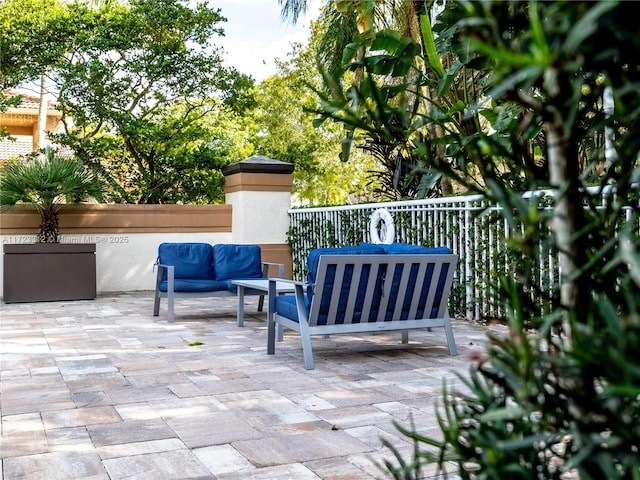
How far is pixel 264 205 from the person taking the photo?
40.6ft

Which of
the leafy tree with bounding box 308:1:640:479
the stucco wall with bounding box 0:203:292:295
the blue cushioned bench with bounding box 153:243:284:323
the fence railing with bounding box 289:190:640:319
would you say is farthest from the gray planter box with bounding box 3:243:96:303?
the leafy tree with bounding box 308:1:640:479

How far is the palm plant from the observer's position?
1030cm

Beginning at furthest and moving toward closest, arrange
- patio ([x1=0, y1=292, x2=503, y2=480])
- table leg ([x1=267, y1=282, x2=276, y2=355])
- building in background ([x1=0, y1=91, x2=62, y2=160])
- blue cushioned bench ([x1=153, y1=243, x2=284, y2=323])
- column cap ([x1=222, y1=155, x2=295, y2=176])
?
building in background ([x1=0, y1=91, x2=62, y2=160]) → column cap ([x1=222, y1=155, x2=295, y2=176]) → blue cushioned bench ([x1=153, y1=243, x2=284, y2=323]) → table leg ([x1=267, y1=282, x2=276, y2=355]) → patio ([x1=0, y1=292, x2=503, y2=480])

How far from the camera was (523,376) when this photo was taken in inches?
35.6

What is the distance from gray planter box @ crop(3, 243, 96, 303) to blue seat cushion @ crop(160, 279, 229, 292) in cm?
285

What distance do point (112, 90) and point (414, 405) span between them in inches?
402

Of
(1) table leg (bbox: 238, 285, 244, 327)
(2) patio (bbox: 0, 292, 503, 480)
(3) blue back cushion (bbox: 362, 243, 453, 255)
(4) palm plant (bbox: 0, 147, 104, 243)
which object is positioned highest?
(4) palm plant (bbox: 0, 147, 104, 243)

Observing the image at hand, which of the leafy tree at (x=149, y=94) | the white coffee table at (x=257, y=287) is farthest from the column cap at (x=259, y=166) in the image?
the white coffee table at (x=257, y=287)

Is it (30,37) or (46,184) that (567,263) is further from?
(30,37)

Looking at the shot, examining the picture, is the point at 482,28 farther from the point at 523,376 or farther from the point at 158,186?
the point at 158,186

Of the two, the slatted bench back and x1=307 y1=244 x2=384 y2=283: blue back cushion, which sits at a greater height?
x1=307 y1=244 x2=384 y2=283: blue back cushion

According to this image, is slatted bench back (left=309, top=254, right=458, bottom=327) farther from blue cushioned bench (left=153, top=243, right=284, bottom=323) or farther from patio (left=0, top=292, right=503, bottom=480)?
blue cushioned bench (left=153, top=243, right=284, bottom=323)

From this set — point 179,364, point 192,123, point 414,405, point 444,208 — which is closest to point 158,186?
point 192,123

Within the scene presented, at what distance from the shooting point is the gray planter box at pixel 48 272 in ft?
33.4
